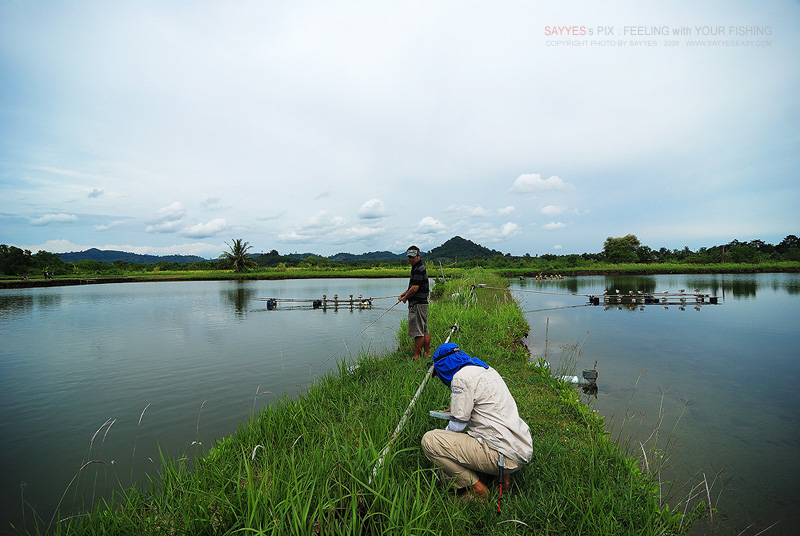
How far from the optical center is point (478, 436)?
270 cm

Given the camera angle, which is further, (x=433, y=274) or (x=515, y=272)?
(x=515, y=272)

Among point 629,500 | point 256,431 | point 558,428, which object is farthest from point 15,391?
point 629,500

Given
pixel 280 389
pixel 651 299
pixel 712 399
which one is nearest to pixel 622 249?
pixel 651 299

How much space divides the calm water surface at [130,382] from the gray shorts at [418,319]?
2459mm

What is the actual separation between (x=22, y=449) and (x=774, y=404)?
454 inches

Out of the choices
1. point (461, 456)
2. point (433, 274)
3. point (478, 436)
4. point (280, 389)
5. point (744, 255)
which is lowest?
point (280, 389)

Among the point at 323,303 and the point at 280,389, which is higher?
the point at 323,303

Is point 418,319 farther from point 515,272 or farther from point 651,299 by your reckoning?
point 515,272

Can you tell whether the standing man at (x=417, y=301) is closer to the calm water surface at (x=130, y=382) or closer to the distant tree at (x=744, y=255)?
the calm water surface at (x=130, y=382)

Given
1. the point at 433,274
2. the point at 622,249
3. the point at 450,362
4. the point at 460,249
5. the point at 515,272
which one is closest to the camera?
the point at 450,362

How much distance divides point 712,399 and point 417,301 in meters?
5.46

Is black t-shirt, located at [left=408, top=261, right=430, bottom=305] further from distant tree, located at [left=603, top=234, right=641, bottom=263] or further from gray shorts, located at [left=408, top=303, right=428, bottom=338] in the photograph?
distant tree, located at [left=603, top=234, right=641, bottom=263]

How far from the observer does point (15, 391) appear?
719 cm

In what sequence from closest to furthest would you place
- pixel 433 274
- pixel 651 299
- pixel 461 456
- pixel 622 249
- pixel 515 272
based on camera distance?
pixel 461 456 → pixel 651 299 → pixel 433 274 → pixel 515 272 → pixel 622 249
